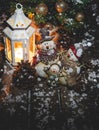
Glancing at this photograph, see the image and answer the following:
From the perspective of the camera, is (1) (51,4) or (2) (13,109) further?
(1) (51,4)

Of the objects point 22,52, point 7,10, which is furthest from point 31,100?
point 7,10

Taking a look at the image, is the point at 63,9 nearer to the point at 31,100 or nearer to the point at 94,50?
the point at 94,50

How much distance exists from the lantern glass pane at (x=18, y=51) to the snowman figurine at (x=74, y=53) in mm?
1035

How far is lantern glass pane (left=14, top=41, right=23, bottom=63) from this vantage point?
25.4ft

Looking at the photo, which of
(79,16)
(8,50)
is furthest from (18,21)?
(79,16)

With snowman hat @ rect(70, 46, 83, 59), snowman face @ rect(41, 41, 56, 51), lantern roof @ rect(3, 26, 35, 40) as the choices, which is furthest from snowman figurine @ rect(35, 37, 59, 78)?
lantern roof @ rect(3, 26, 35, 40)

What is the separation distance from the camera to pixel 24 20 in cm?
754

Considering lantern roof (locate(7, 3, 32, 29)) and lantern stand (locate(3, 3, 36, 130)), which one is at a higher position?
lantern roof (locate(7, 3, 32, 29))

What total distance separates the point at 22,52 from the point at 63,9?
163 cm

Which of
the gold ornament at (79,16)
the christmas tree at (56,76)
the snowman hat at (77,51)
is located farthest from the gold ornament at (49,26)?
the snowman hat at (77,51)

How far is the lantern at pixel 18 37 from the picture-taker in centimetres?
751

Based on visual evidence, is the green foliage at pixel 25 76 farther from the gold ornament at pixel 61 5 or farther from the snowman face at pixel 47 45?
the gold ornament at pixel 61 5

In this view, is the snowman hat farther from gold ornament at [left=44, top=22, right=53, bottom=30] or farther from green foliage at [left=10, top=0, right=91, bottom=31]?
gold ornament at [left=44, top=22, right=53, bottom=30]

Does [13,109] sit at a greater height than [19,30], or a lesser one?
lesser
